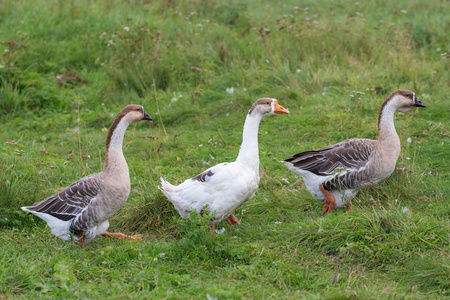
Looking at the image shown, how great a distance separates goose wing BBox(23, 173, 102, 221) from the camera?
5.07 m

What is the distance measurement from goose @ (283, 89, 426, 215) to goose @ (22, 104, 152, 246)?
6.40 feet

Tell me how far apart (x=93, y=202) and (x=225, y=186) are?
137 centimetres

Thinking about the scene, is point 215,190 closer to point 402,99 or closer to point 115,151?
point 115,151

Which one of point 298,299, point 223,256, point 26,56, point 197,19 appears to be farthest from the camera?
point 197,19

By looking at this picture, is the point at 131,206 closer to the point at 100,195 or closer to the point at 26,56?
the point at 100,195

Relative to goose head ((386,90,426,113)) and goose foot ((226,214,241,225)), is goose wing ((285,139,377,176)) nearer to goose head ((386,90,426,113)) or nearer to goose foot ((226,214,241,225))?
goose head ((386,90,426,113))

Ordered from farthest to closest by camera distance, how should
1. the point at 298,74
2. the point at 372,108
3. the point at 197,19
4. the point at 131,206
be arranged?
the point at 197,19
the point at 298,74
the point at 372,108
the point at 131,206

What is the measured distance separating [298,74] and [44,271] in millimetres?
6306

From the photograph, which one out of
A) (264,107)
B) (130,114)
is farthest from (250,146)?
(130,114)

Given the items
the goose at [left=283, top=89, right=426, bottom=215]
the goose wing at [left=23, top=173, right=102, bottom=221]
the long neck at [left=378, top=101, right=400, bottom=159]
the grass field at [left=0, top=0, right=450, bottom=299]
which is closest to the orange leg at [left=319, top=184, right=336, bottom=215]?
the goose at [left=283, top=89, right=426, bottom=215]

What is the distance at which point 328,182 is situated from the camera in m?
5.50

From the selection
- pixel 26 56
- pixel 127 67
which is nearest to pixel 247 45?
pixel 127 67

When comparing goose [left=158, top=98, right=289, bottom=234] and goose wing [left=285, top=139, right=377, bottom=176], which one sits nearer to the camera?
goose [left=158, top=98, right=289, bottom=234]

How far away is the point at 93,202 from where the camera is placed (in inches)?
197
